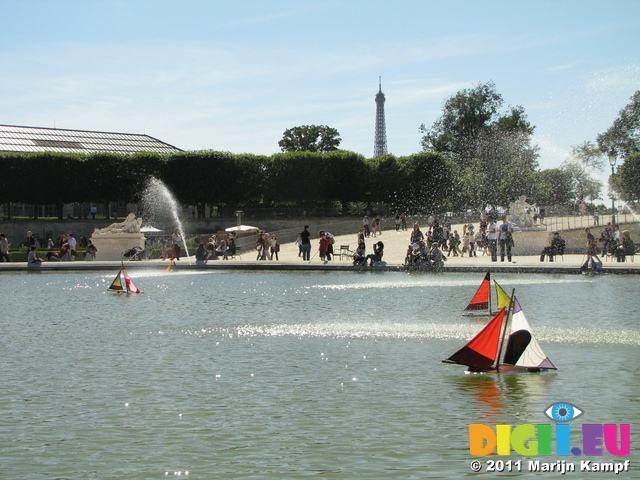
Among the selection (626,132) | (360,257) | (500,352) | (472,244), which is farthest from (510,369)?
(626,132)

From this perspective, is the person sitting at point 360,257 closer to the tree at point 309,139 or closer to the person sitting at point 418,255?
the person sitting at point 418,255

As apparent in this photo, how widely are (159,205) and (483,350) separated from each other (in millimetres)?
60851

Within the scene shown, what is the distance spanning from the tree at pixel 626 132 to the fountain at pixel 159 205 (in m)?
37.6

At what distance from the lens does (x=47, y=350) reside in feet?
43.7

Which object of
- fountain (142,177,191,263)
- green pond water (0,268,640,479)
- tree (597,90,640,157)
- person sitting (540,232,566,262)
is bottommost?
green pond water (0,268,640,479)

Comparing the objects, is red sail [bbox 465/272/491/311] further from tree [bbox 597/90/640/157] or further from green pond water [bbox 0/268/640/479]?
tree [bbox 597/90/640/157]

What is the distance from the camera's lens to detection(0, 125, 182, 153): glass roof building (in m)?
76.2

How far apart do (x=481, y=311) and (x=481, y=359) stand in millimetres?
6707

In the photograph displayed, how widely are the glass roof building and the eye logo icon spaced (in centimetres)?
7080

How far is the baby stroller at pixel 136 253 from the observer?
126 feet

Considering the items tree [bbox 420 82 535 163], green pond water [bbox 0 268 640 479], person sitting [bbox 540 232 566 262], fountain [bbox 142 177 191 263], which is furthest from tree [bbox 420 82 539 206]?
green pond water [bbox 0 268 640 479]

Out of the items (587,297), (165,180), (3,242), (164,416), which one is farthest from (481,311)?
(165,180)

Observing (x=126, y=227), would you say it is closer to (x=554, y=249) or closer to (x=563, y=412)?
(x=554, y=249)

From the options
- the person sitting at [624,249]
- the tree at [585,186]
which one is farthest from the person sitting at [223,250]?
the tree at [585,186]
